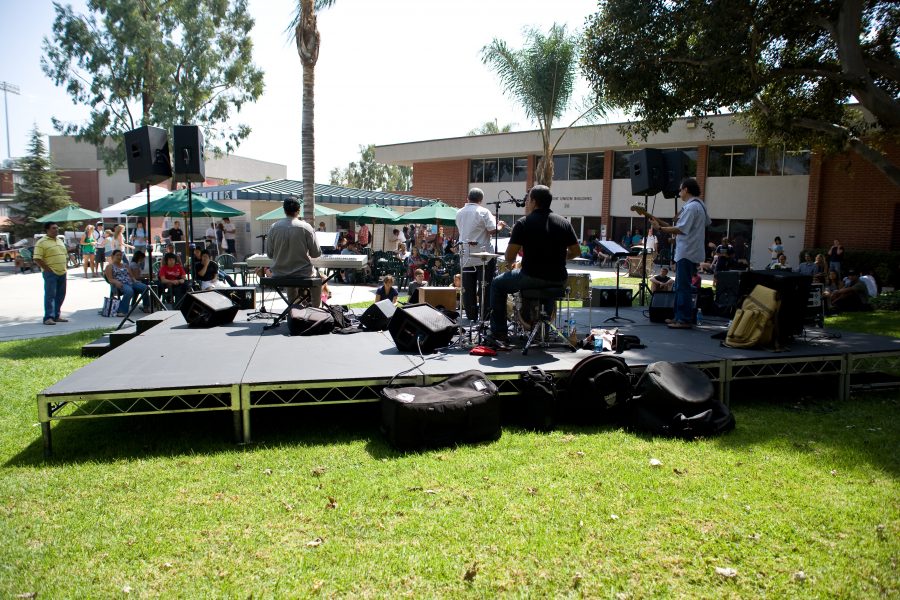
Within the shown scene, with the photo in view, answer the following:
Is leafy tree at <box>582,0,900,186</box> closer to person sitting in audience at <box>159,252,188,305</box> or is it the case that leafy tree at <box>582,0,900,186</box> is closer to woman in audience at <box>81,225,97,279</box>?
person sitting in audience at <box>159,252,188,305</box>

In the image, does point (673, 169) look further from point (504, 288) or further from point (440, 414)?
point (440, 414)

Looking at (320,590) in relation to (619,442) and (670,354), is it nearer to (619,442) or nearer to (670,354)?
(619,442)

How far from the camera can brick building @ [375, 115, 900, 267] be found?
21.0m

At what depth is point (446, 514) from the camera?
11.9 feet

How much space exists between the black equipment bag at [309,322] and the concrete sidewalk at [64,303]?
10.8 ft

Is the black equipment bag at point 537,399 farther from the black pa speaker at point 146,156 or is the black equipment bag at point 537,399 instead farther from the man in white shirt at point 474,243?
the black pa speaker at point 146,156

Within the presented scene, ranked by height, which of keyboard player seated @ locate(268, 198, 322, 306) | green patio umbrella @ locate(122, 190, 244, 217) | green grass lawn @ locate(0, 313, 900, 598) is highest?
green patio umbrella @ locate(122, 190, 244, 217)

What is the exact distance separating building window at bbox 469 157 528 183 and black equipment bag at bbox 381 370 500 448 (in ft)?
83.4

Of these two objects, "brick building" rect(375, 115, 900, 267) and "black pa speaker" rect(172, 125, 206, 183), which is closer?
"black pa speaker" rect(172, 125, 206, 183)

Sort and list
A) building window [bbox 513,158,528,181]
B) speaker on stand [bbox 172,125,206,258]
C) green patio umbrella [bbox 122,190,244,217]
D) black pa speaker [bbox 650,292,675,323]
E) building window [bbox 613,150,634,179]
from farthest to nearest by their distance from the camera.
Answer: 1. building window [bbox 513,158,528,181]
2. building window [bbox 613,150,634,179]
3. green patio umbrella [bbox 122,190,244,217]
4. speaker on stand [bbox 172,125,206,258]
5. black pa speaker [bbox 650,292,675,323]

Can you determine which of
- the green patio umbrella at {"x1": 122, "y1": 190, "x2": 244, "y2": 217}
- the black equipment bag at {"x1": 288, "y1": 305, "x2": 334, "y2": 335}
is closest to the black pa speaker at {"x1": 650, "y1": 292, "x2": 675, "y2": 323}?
the black equipment bag at {"x1": 288, "y1": 305, "x2": 334, "y2": 335}

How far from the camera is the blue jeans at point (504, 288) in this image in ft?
20.0

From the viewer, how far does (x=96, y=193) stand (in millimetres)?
45906

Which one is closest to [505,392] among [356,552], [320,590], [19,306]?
[356,552]
